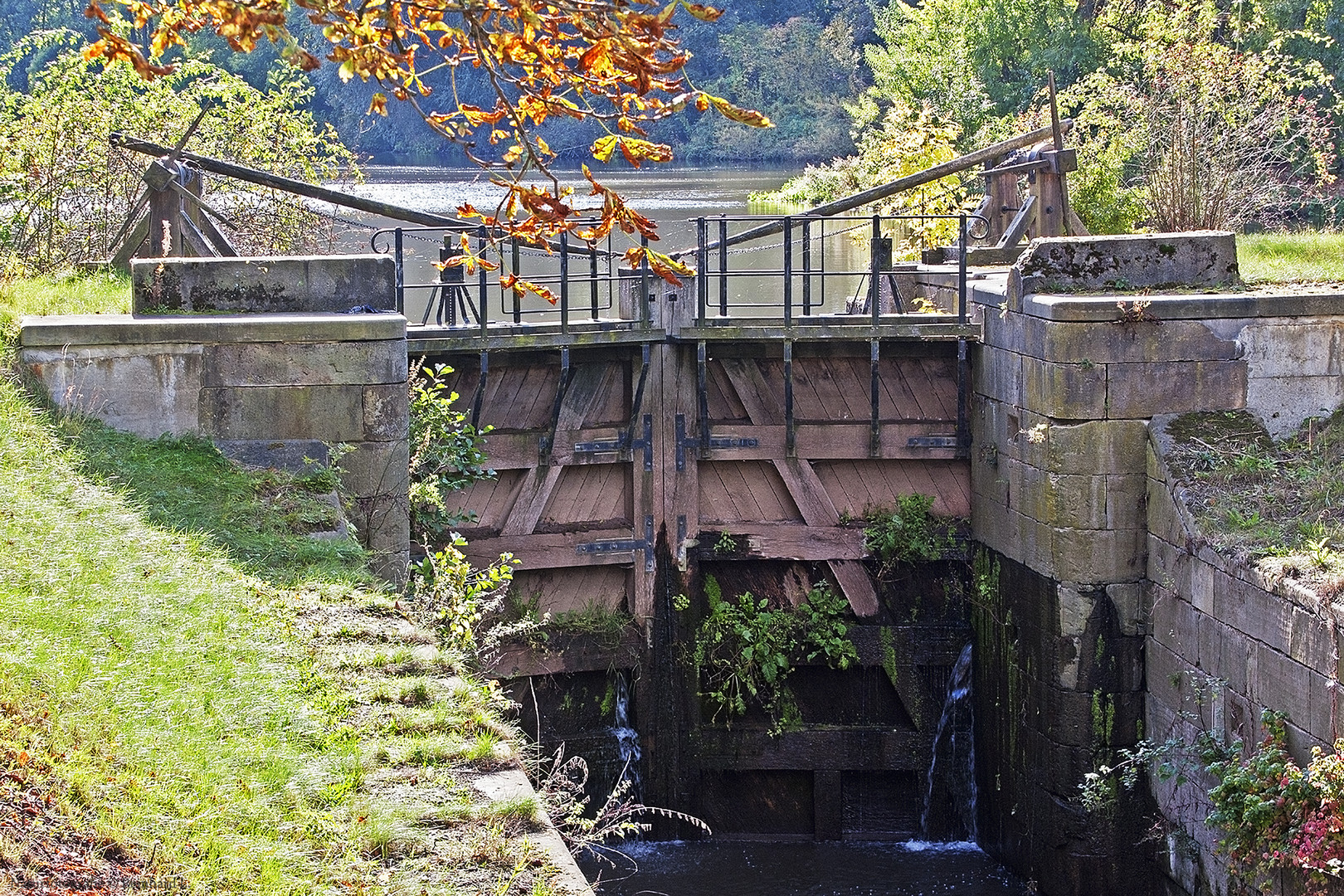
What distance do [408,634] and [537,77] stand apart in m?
3.08

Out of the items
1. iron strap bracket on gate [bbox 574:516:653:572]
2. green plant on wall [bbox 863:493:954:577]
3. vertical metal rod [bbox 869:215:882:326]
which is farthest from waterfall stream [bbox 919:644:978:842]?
vertical metal rod [bbox 869:215:882:326]

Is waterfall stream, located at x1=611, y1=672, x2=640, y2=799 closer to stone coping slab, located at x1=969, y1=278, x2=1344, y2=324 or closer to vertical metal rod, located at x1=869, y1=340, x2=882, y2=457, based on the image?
vertical metal rod, located at x1=869, y1=340, x2=882, y2=457

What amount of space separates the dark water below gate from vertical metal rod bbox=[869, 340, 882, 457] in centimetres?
320

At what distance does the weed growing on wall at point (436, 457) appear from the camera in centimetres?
966

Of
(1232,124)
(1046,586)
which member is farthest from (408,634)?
(1232,124)

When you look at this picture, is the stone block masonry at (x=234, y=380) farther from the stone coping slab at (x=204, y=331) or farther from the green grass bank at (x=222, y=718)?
the green grass bank at (x=222, y=718)

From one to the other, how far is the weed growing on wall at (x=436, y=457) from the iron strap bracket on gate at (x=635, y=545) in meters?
1.86

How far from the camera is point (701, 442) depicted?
1238cm

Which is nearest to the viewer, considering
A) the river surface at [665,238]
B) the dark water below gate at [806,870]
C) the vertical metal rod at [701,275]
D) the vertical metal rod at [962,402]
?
the dark water below gate at [806,870]

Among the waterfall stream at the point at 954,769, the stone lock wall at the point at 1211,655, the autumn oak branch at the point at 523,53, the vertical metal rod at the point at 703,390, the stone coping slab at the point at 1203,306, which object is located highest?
the autumn oak branch at the point at 523,53

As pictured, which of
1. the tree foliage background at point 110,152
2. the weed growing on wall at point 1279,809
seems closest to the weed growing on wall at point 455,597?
the weed growing on wall at point 1279,809

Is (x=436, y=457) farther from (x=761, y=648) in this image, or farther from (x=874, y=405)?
(x=874, y=405)

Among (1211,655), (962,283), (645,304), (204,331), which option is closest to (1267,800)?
(1211,655)

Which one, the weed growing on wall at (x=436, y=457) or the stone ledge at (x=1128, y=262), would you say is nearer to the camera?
the weed growing on wall at (x=436, y=457)
